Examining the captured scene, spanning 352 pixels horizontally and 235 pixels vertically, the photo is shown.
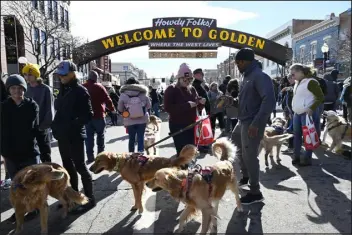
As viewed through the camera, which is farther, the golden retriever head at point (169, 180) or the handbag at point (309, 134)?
the handbag at point (309, 134)

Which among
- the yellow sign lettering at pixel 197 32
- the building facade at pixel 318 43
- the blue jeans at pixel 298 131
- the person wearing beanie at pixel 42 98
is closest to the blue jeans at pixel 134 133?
the person wearing beanie at pixel 42 98

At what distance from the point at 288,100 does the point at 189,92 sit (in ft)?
13.7

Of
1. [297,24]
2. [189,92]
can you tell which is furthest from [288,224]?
[297,24]

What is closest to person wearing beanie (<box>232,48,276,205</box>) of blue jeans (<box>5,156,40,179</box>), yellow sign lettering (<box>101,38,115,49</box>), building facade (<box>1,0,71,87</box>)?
blue jeans (<box>5,156,40,179</box>)

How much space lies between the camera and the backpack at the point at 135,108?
17.9 feet

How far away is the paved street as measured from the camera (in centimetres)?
341

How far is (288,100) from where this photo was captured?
25.3ft

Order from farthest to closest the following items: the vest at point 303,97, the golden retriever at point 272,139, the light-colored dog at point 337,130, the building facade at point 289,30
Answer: the building facade at point 289,30 < the light-colored dog at point 337,130 < the golden retriever at point 272,139 < the vest at point 303,97

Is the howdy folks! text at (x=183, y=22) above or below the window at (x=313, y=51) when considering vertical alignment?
below

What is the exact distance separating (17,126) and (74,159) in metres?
0.79

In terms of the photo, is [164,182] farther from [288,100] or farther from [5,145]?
[288,100]

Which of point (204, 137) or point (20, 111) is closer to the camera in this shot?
point (20, 111)

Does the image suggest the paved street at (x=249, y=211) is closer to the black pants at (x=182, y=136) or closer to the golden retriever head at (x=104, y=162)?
the golden retriever head at (x=104, y=162)

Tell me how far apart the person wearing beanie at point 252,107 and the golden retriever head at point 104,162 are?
178cm
